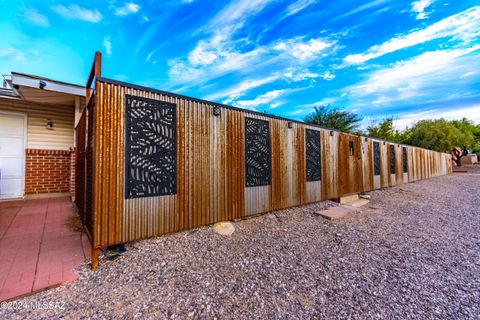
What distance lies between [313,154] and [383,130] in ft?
79.4

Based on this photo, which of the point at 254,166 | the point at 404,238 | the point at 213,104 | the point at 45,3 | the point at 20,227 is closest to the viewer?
the point at 20,227

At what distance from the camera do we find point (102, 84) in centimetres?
264

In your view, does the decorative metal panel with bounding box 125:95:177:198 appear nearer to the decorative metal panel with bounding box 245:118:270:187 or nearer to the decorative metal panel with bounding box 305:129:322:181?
the decorative metal panel with bounding box 245:118:270:187

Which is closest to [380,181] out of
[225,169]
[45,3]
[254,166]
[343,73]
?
[343,73]

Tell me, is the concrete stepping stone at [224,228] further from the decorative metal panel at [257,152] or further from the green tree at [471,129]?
the green tree at [471,129]

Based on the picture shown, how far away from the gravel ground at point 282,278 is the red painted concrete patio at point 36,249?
23 centimetres

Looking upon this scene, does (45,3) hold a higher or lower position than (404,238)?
higher

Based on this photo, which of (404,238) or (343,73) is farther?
(343,73)

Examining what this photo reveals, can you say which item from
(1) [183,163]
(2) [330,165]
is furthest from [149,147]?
→ (2) [330,165]

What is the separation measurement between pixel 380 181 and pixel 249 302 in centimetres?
1029

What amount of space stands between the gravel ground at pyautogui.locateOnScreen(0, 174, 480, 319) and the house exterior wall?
15.3ft

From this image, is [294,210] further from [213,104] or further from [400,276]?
[213,104]

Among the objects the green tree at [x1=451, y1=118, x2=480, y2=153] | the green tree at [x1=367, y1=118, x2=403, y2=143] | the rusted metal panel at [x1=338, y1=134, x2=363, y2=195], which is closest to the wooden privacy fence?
the rusted metal panel at [x1=338, y1=134, x2=363, y2=195]

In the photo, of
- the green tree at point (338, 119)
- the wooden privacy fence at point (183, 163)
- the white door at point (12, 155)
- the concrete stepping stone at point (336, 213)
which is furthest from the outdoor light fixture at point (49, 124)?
the green tree at point (338, 119)
